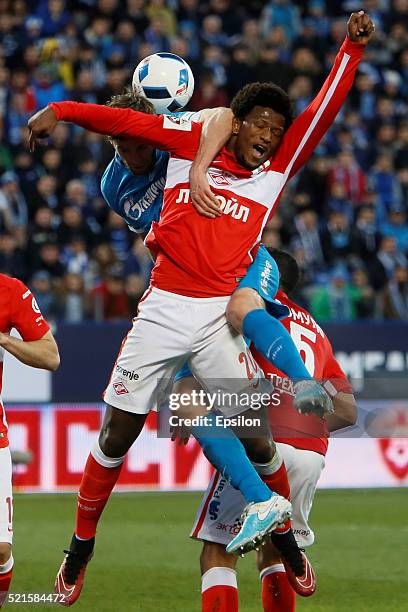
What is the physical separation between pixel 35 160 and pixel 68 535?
6.43 m

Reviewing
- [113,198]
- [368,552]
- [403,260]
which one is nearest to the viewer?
[113,198]

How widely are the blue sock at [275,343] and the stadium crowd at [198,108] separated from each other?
762 cm

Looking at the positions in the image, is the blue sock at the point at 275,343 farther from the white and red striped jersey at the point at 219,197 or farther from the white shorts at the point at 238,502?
the white shorts at the point at 238,502

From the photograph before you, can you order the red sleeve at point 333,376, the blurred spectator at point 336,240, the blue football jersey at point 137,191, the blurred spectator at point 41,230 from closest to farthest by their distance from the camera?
the blue football jersey at point 137,191 < the red sleeve at point 333,376 < the blurred spectator at point 41,230 < the blurred spectator at point 336,240

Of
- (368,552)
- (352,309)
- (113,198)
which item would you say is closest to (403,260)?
(352,309)

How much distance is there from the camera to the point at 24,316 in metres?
6.49

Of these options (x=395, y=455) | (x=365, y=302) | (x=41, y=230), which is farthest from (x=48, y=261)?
(x=395, y=455)

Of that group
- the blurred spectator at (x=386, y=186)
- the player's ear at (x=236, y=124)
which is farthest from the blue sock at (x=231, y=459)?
the blurred spectator at (x=386, y=186)

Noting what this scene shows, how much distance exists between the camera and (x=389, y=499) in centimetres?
1322

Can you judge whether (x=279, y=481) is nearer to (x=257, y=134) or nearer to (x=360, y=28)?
(x=257, y=134)

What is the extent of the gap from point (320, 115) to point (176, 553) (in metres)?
4.59

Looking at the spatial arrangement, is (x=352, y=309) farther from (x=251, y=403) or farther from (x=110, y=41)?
(x=251, y=403)

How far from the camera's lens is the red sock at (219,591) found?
21.6 ft

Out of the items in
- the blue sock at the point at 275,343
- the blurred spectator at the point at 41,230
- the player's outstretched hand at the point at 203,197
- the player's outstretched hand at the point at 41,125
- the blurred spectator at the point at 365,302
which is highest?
the player's outstretched hand at the point at 41,125
